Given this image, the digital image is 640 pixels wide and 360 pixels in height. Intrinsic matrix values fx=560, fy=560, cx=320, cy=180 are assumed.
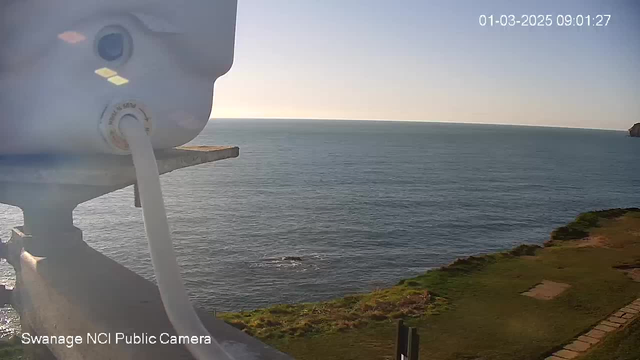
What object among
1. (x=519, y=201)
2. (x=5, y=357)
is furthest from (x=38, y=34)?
(x=519, y=201)

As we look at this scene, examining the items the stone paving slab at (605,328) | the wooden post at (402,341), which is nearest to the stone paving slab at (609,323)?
the stone paving slab at (605,328)

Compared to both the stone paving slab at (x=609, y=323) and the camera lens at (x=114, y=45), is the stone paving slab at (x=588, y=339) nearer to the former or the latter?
the stone paving slab at (x=609, y=323)

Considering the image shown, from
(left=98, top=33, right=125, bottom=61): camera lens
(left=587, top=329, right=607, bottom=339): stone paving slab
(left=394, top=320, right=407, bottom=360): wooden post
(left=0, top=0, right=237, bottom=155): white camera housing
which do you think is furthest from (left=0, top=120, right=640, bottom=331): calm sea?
(left=394, top=320, right=407, bottom=360): wooden post

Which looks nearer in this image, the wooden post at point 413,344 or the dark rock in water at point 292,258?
the wooden post at point 413,344

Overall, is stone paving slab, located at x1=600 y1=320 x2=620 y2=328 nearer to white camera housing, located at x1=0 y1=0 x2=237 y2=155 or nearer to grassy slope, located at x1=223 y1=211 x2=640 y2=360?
grassy slope, located at x1=223 y1=211 x2=640 y2=360

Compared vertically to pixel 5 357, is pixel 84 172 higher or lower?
higher

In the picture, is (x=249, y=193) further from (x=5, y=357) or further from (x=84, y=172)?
(x=84, y=172)
